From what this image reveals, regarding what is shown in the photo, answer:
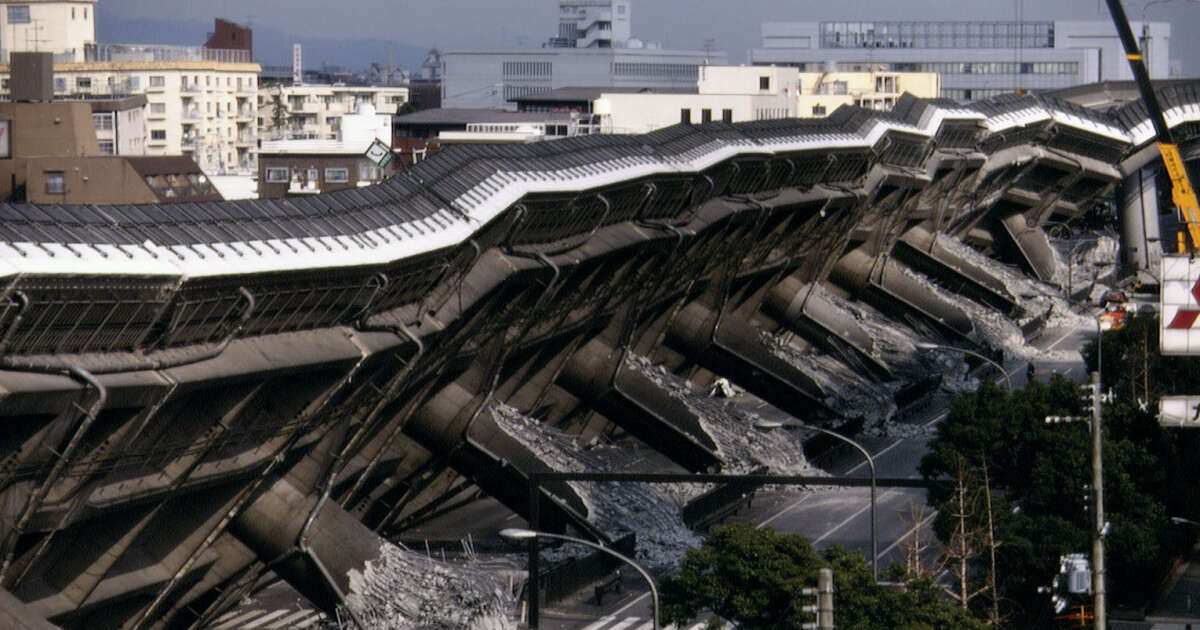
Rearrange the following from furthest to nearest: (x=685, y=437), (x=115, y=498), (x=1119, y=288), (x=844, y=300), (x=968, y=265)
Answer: (x=1119, y=288) < (x=968, y=265) < (x=844, y=300) < (x=685, y=437) < (x=115, y=498)

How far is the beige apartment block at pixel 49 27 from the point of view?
167250 mm

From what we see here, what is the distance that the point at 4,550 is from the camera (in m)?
48.3

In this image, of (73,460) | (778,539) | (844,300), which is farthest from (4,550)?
(844,300)

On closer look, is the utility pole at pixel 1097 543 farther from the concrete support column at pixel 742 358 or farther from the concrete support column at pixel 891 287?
the concrete support column at pixel 891 287

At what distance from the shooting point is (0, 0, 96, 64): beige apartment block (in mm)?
167250

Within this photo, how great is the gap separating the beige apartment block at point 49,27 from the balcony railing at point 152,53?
4.93 feet

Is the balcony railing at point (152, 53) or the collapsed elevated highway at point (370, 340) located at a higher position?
the balcony railing at point (152, 53)

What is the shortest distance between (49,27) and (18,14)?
31.6 feet

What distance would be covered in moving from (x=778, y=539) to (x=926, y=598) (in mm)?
4176

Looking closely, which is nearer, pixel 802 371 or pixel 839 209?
pixel 802 371

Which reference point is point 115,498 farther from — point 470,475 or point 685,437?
point 685,437

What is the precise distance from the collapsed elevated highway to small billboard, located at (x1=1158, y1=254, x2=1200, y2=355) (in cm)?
2022

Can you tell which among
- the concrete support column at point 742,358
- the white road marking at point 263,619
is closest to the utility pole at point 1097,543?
Answer: the white road marking at point 263,619

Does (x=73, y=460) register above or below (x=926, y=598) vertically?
above
